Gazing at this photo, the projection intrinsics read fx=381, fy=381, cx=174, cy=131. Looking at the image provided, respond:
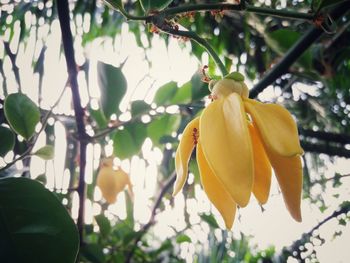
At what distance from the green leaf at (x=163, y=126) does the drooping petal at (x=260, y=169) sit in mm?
495

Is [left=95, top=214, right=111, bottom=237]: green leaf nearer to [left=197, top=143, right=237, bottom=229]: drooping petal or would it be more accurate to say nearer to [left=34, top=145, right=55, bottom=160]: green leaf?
[left=34, top=145, right=55, bottom=160]: green leaf

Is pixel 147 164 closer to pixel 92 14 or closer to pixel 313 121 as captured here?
pixel 92 14

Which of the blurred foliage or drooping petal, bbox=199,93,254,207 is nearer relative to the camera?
drooping petal, bbox=199,93,254,207

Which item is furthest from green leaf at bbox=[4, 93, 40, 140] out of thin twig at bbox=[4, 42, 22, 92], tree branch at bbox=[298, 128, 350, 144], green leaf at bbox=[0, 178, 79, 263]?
tree branch at bbox=[298, 128, 350, 144]

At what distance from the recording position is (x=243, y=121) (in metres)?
0.35

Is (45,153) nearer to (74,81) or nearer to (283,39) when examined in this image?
(74,81)

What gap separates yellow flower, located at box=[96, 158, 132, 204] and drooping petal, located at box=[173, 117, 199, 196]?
1.98 feet

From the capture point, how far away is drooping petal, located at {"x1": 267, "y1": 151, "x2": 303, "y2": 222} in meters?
0.35

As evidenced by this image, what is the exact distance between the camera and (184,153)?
0.39 m

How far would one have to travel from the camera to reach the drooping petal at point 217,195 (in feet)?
1.25

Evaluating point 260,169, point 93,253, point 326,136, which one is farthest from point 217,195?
point 326,136

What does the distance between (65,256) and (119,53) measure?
1344mm

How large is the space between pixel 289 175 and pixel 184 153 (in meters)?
0.11

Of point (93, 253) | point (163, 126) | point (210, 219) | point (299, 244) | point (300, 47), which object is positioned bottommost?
point (299, 244)
